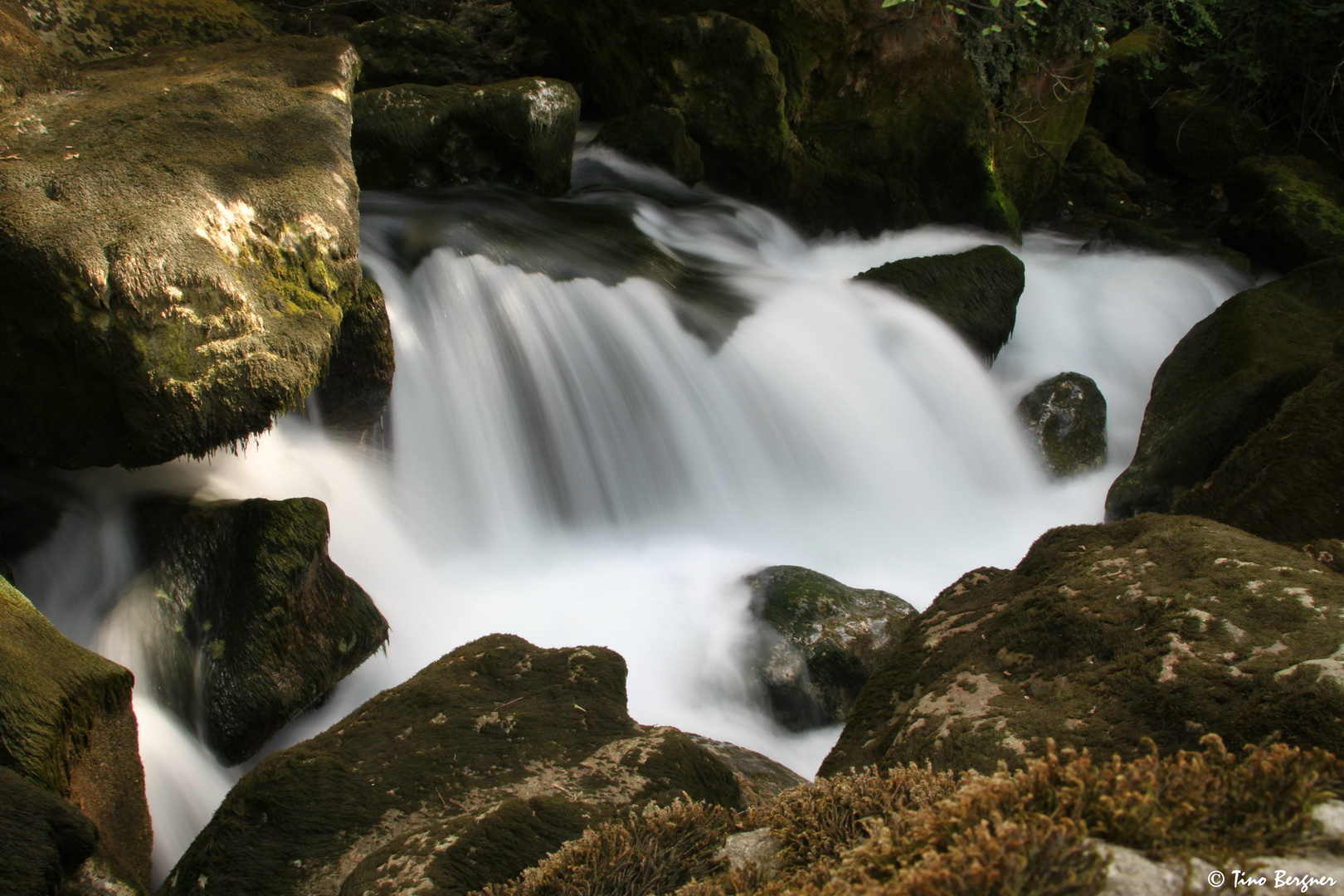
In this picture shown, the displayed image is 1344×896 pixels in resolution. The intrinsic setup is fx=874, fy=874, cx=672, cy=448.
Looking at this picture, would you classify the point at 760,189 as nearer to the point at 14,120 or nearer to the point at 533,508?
the point at 533,508

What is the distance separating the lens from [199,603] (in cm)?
382

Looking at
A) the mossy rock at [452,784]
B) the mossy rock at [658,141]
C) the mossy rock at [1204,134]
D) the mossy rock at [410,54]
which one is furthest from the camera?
the mossy rock at [1204,134]

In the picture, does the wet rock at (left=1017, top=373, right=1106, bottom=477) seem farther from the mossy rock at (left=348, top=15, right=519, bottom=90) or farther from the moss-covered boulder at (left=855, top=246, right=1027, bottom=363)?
the mossy rock at (left=348, top=15, right=519, bottom=90)

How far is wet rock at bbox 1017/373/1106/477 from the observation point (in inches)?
267

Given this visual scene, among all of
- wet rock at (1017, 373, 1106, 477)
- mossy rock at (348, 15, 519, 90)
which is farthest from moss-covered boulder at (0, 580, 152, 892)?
mossy rock at (348, 15, 519, 90)

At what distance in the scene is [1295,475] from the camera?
3.88m

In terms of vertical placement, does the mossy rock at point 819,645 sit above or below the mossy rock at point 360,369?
below

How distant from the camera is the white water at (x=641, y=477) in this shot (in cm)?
454

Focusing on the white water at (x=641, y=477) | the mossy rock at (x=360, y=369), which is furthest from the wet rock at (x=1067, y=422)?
the mossy rock at (x=360, y=369)

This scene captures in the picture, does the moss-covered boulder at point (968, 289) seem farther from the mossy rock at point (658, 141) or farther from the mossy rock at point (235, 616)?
the mossy rock at point (235, 616)

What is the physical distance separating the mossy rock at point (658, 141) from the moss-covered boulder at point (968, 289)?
244 cm

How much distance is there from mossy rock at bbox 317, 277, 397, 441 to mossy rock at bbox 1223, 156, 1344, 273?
885 cm


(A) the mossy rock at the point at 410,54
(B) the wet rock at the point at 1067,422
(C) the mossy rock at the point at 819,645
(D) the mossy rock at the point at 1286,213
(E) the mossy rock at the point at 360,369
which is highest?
(A) the mossy rock at the point at 410,54

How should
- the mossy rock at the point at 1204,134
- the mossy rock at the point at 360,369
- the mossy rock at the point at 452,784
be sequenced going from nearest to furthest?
the mossy rock at the point at 452,784, the mossy rock at the point at 360,369, the mossy rock at the point at 1204,134
